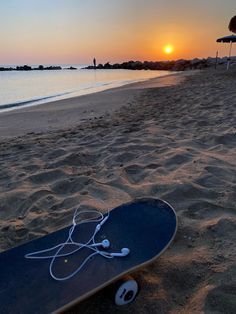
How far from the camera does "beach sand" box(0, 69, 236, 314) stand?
1.67 m

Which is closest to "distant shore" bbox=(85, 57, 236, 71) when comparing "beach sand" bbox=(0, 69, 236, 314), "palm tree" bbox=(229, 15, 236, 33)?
"palm tree" bbox=(229, 15, 236, 33)

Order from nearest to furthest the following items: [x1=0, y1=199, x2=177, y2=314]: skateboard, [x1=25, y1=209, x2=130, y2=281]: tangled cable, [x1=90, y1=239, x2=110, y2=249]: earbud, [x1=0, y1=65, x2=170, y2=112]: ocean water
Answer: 1. [x1=0, y1=199, x2=177, y2=314]: skateboard
2. [x1=25, y1=209, x2=130, y2=281]: tangled cable
3. [x1=90, y1=239, x2=110, y2=249]: earbud
4. [x1=0, y1=65, x2=170, y2=112]: ocean water

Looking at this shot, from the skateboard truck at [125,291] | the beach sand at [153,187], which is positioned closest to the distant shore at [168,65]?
the beach sand at [153,187]

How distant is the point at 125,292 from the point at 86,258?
362mm

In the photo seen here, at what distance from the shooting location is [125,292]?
5.20ft

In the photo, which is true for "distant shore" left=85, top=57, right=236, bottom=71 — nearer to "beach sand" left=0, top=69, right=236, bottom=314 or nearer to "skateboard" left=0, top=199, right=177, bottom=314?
A: "beach sand" left=0, top=69, right=236, bottom=314

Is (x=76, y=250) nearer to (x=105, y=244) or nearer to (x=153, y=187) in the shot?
(x=105, y=244)

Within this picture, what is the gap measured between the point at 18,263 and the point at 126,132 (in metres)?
3.38

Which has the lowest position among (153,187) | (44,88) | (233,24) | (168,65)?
(168,65)

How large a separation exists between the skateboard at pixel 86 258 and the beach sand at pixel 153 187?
0.12 m

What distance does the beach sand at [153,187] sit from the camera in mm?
1665

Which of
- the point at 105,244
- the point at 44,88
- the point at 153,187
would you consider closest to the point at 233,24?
the point at 44,88

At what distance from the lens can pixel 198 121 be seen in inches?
200

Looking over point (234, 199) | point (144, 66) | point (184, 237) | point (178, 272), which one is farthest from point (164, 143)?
point (144, 66)
